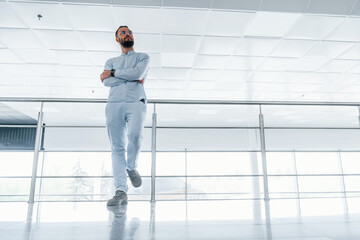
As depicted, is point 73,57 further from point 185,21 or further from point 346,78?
point 346,78

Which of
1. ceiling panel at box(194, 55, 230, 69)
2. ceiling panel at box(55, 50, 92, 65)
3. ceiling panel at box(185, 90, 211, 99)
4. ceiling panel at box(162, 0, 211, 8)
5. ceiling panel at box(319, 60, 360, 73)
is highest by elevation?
ceiling panel at box(185, 90, 211, 99)

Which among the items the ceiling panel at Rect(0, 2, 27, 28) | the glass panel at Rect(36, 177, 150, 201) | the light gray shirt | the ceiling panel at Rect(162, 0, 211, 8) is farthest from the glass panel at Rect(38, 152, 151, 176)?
the ceiling panel at Rect(0, 2, 27, 28)

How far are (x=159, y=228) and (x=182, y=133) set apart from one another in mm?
9348

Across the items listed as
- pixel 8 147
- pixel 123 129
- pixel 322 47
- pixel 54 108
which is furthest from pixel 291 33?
pixel 8 147

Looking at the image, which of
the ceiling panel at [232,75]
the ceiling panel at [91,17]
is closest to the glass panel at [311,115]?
the ceiling panel at [232,75]

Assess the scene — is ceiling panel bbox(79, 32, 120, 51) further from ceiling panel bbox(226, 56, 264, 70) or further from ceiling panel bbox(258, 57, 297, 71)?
ceiling panel bbox(258, 57, 297, 71)

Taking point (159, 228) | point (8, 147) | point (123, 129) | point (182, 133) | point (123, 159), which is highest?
point (182, 133)

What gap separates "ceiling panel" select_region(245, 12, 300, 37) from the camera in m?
2.73

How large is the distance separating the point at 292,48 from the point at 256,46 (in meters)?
0.53

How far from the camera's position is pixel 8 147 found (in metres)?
8.59

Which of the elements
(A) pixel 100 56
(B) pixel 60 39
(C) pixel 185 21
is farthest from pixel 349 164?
(B) pixel 60 39

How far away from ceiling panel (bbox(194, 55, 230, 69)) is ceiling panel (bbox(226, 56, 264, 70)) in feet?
0.34

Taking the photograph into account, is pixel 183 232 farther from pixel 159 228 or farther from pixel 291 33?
pixel 291 33

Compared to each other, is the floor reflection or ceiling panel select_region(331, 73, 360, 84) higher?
ceiling panel select_region(331, 73, 360, 84)
